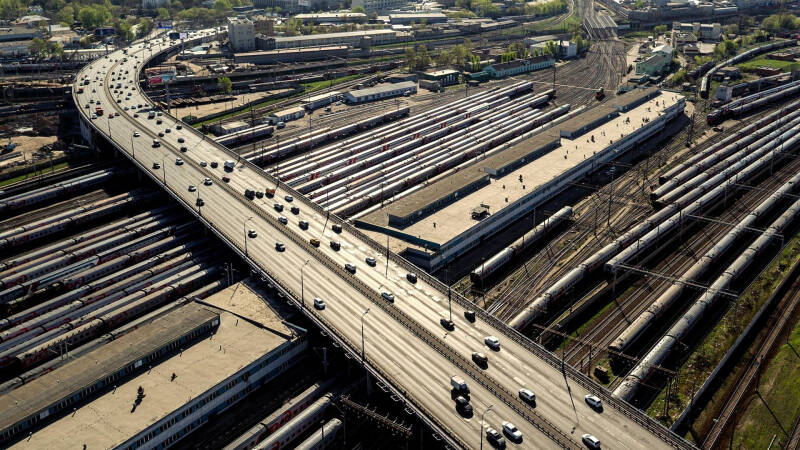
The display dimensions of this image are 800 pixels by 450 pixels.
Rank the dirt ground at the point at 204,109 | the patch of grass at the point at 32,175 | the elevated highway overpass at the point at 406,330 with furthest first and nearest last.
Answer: the dirt ground at the point at 204,109
the patch of grass at the point at 32,175
the elevated highway overpass at the point at 406,330

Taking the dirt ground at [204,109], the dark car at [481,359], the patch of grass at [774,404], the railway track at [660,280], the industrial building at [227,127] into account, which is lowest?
the patch of grass at [774,404]

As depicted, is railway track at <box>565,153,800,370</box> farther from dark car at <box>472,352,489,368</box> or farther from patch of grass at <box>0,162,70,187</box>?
patch of grass at <box>0,162,70,187</box>

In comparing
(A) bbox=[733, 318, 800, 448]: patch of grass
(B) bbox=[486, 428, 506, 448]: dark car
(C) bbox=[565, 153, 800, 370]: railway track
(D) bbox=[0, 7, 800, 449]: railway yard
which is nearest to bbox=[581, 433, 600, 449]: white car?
(D) bbox=[0, 7, 800, 449]: railway yard

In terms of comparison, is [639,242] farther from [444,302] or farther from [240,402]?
[240,402]

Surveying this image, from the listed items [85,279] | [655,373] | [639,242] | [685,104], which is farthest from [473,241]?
[685,104]

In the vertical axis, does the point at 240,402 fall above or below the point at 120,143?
below

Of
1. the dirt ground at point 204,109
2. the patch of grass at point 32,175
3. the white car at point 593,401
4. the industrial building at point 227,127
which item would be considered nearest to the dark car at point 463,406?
the white car at point 593,401

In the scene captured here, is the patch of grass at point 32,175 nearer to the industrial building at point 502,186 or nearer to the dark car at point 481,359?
the industrial building at point 502,186

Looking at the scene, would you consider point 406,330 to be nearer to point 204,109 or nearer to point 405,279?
point 405,279

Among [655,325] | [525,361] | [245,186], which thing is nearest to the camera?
[525,361]
